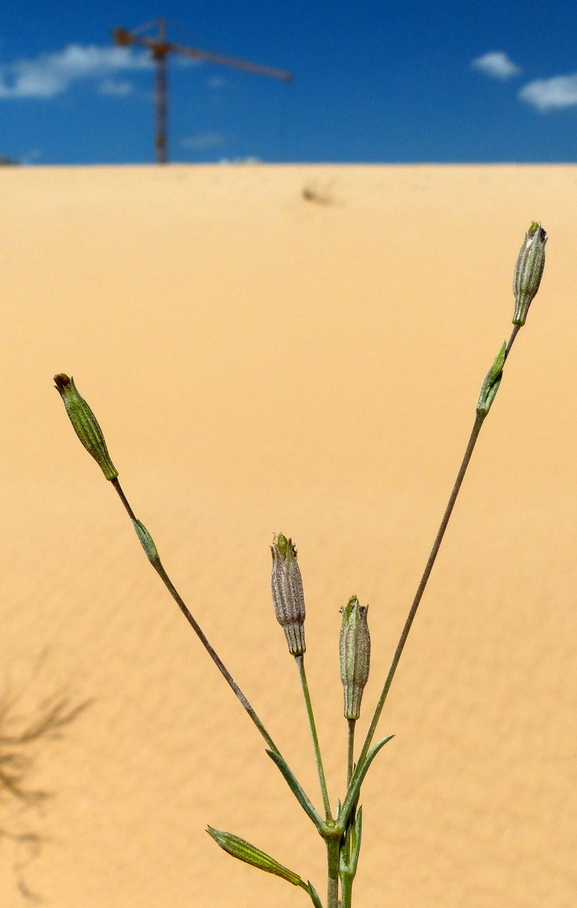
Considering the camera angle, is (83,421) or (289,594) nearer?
(83,421)

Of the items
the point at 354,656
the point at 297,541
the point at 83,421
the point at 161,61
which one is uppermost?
the point at 161,61

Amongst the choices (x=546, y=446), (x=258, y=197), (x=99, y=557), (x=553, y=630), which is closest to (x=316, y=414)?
(x=546, y=446)

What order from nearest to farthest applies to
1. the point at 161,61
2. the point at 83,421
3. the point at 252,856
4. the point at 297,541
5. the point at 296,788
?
the point at 83,421 → the point at 296,788 → the point at 252,856 → the point at 297,541 → the point at 161,61

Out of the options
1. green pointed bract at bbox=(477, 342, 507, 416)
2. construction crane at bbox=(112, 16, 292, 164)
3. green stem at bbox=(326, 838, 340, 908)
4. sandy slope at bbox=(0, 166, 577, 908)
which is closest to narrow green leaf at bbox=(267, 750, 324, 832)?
green stem at bbox=(326, 838, 340, 908)

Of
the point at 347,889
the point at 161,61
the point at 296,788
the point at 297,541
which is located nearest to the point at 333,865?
the point at 347,889

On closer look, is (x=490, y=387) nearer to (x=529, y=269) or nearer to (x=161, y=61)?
(x=529, y=269)

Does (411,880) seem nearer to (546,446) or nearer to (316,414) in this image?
(546,446)

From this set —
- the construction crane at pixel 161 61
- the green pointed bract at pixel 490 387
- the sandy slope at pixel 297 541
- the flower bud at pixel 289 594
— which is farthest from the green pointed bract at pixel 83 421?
the construction crane at pixel 161 61
